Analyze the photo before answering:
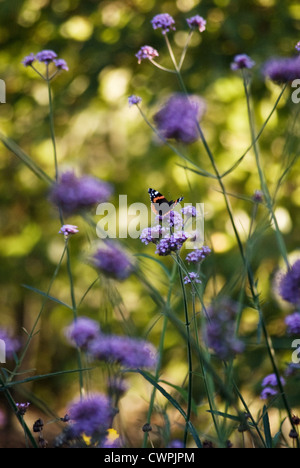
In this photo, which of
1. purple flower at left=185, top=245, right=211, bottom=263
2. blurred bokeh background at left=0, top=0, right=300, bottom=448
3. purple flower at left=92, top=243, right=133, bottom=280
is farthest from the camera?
A: blurred bokeh background at left=0, top=0, right=300, bottom=448

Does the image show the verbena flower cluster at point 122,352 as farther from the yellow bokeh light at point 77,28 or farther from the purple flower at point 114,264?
the yellow bokeh light at point 77,28

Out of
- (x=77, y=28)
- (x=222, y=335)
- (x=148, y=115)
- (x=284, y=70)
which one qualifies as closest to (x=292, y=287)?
(x=222, y=335)

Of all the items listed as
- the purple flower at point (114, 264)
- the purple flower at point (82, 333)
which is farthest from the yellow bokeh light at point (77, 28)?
the purple flower at point (114, 264)

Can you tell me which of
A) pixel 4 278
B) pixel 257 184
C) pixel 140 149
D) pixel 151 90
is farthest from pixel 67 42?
pixel 4 278

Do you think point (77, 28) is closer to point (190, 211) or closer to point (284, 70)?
point (284, 70)

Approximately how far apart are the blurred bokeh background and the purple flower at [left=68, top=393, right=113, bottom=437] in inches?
34.2

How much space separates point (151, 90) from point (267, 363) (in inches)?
35.9

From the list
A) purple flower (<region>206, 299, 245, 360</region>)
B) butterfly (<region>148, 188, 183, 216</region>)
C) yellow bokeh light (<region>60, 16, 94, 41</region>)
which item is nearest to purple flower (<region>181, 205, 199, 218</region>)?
butterfly (<region>148, 188, 183, 216</region>)

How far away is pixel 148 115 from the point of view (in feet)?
5.42

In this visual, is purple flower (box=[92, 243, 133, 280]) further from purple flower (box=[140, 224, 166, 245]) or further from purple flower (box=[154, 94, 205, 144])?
purple flower (box=[154, 94, 205, 144])

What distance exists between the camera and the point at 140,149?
1986 millimetres

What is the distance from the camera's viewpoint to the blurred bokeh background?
1543 mm

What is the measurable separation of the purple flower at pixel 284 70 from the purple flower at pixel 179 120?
145 millimetres

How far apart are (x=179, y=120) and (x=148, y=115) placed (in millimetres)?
985
